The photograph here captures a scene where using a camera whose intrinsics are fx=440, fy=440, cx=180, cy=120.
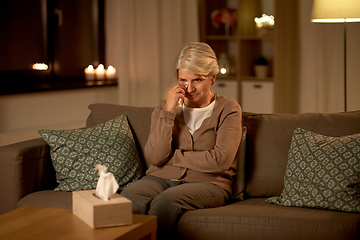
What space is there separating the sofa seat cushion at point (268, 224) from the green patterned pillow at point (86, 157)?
0.49 meters

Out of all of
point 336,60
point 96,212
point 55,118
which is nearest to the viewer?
point 96,212

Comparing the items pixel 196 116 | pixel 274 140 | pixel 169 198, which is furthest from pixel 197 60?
pixel 169 198

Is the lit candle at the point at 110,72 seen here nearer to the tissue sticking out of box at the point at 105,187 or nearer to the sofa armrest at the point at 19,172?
the sofa armrest at the point at 19,172

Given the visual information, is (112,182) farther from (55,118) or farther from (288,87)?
(288,87)

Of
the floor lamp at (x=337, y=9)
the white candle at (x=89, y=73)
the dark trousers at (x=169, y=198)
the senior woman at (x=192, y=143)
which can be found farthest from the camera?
the white candle at (x=89, y=73)

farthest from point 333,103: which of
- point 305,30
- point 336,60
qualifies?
point 305,30

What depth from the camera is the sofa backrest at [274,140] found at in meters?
2.07

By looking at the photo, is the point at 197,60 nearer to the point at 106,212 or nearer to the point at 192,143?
the point at 192,143

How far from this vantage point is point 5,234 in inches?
56.0

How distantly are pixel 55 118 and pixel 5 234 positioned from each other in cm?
203

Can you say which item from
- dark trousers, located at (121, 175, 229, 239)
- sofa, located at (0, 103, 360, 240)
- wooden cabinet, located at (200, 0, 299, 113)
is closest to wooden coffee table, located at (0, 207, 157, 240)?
dark trousers, located at (121, 175, 229, 239)

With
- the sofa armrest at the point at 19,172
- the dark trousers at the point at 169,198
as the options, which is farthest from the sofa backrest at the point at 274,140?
the sofa armrest at the point at 19,172

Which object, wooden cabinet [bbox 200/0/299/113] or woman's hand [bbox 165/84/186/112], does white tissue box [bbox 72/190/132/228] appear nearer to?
woman's hand [bbox 165/84/186/112]

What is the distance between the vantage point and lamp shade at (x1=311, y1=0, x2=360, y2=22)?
2.88 meters
